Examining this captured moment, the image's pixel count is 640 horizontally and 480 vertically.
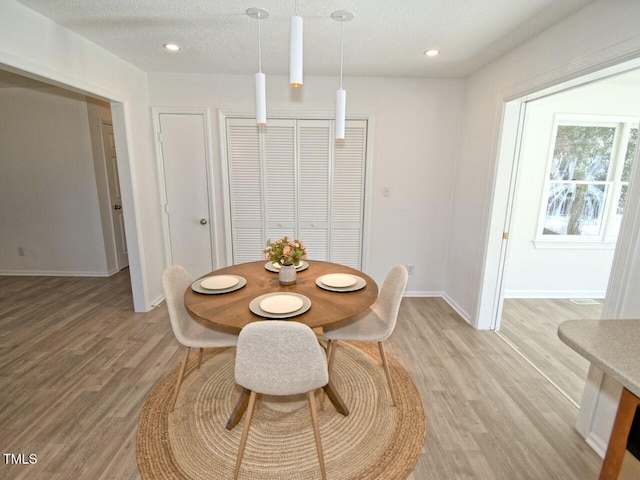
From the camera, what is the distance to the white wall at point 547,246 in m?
3.27

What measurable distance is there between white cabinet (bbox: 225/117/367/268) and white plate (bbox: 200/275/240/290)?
1573mm

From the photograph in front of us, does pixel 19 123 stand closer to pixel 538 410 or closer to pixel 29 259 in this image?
pixel 29 259

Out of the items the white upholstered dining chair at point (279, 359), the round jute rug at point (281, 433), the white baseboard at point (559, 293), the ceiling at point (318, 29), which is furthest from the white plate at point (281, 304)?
the white baseboard at point (559, 293)

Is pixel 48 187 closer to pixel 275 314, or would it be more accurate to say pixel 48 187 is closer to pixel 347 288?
pixel 275 314

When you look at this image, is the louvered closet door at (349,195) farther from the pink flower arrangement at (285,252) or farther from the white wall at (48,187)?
the white wall at (48,187)

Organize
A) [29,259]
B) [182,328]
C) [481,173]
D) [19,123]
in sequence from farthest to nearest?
[29,259]
[19,123]
[481,173]
[182,328]

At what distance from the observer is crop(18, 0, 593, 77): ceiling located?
1.86 metres

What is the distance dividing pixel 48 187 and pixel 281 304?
4.23 metres

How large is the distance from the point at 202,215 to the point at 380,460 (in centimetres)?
291

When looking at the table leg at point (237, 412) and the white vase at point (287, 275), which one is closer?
the table leg at point (237, 412)

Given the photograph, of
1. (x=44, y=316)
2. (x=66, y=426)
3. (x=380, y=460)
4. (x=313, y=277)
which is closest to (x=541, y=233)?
(x=313, y=277)

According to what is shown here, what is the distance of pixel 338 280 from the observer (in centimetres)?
202

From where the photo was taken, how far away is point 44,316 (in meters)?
3.07

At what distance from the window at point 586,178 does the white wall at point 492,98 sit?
3.48 feet
